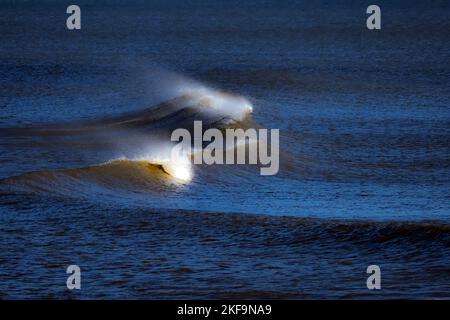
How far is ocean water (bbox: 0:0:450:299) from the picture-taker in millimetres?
10586

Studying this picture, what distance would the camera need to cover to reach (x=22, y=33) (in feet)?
209

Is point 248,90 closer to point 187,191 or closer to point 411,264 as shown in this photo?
point 187,191

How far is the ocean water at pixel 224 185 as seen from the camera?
10586mm

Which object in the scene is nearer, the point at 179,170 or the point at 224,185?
the point at 224,185

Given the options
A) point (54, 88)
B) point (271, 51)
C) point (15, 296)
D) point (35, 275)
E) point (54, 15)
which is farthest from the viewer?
point (54, 15)

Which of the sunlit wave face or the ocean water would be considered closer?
the ocean water

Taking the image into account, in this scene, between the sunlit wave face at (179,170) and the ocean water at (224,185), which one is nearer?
the ocean water at (224,185)

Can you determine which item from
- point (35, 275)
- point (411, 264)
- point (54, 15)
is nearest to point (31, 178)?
point (35, 275)

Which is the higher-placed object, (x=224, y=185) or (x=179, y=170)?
(x=179, y=170)

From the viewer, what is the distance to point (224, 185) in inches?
627

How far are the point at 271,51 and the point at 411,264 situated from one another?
41.2m
